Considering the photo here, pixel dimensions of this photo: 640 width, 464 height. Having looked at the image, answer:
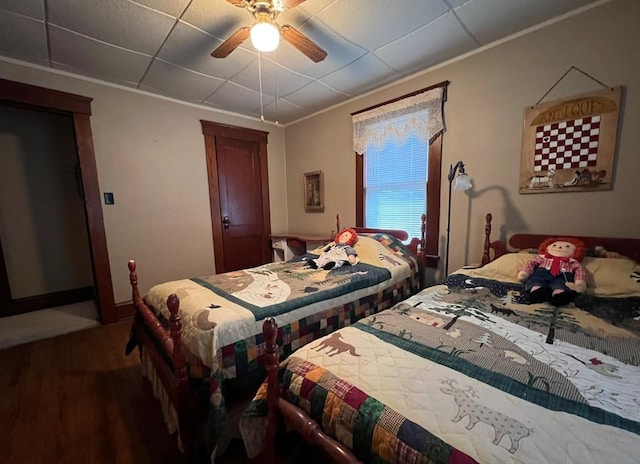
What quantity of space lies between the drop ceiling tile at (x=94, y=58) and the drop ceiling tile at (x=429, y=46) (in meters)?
2.13

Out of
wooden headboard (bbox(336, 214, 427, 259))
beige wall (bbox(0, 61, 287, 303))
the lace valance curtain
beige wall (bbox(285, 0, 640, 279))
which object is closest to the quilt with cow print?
beige wall (bbox(285, 0, 640, 279))

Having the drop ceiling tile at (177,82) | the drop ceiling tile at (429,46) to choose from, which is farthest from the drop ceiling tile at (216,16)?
the drop ceiling tile at (429,46)

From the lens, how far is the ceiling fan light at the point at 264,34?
4.72ft

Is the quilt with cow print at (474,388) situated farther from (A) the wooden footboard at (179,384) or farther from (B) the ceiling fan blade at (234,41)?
(B) the ceiling fan blade at (234,41)

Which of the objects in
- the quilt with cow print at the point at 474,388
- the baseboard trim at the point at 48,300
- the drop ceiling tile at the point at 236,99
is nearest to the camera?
the quilt with cow print at the point at 474,388

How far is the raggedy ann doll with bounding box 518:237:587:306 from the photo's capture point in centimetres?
138

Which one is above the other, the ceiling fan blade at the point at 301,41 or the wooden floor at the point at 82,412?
the ceiling fan blade at the point at 301,41

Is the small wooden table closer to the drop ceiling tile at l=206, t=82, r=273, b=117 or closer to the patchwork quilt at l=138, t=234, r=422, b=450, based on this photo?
the patchwork quilt at l=138, t=234, r=422, b=450

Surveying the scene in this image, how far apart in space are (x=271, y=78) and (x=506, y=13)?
6.42 ft

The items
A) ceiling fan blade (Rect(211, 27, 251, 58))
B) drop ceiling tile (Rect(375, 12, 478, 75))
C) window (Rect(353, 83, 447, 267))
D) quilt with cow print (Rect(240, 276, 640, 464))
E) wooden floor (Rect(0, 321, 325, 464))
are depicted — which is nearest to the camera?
quilt with cow print (Rect(240, 276, 640, 464))

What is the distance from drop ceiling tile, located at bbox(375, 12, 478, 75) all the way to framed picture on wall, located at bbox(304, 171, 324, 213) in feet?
5.33

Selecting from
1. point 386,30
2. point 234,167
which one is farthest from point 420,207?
point 234,167

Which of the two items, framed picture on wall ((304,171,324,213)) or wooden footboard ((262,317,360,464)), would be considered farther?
framed picture on wall ((304,171,324,213))

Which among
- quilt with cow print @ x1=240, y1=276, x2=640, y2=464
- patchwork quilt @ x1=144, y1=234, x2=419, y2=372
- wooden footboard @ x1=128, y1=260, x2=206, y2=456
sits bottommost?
wooden footboard @ x1=128, y1=260, x2=206, y2=456
